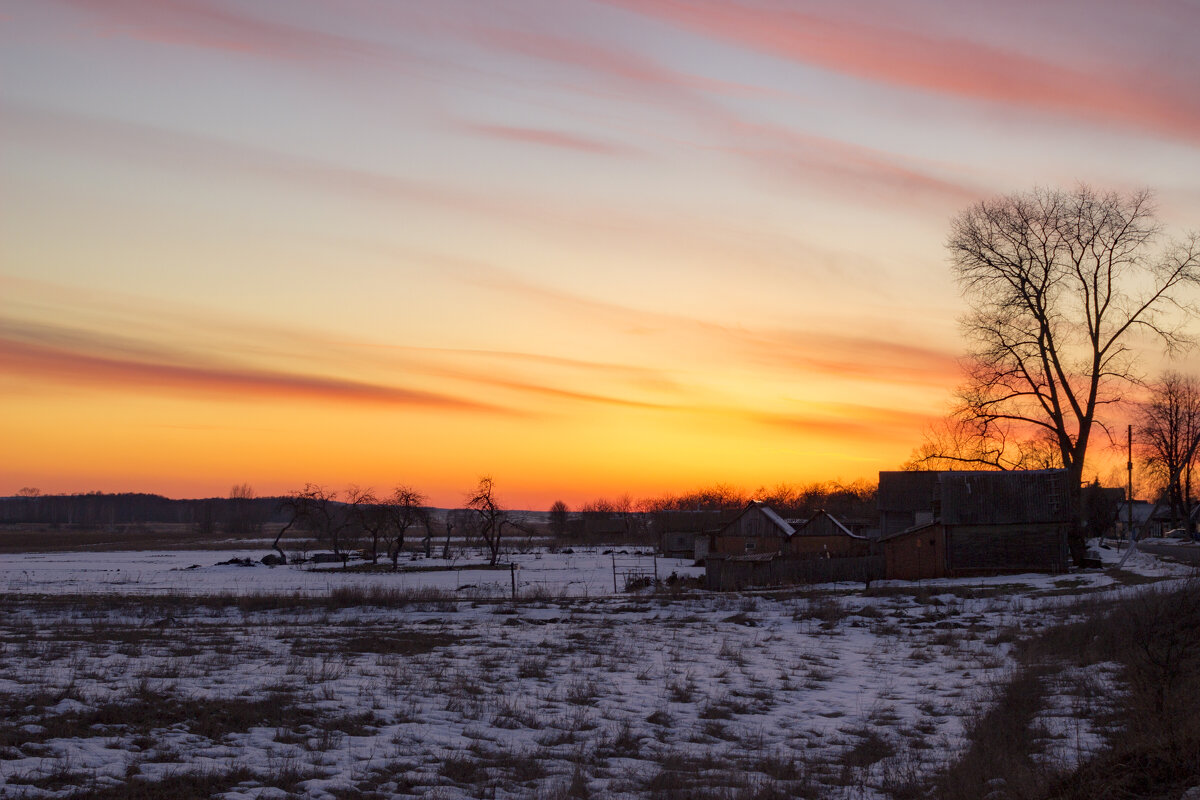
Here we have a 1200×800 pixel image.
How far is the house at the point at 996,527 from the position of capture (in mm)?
42719

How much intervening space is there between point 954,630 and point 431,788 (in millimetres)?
19500

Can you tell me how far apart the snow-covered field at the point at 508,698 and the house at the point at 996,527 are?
10510 mm

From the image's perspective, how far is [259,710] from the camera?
45.9ft

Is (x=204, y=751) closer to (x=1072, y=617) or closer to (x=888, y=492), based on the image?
(x=1072, y=617)

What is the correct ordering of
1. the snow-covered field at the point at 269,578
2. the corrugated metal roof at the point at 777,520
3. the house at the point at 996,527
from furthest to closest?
the corrugated metal roof at the point at 777,520
the snow-covered field at the point at 269,578
the house at the point at 996,527

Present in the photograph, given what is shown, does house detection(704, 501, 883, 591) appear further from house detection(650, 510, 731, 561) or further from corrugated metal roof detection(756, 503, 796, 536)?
house detection(650, 510, 731, 561)

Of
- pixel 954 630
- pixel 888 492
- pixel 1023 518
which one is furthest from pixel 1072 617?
pixel 888 492

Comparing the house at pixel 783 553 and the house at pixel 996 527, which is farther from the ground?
the house at pixel 996 527

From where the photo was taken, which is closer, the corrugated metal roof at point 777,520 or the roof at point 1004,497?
the roof at point 1004,497

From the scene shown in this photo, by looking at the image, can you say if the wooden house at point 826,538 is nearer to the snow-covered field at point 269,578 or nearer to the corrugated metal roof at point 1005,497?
the snow-covered field at point 269,578

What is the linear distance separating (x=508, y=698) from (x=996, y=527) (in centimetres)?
3393

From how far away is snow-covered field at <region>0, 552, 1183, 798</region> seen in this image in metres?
10.9

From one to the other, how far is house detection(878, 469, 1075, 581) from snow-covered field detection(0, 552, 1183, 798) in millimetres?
10510

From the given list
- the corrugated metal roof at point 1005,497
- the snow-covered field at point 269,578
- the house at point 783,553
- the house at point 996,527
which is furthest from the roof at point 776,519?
the corrugated metal roof at point 1005,497
